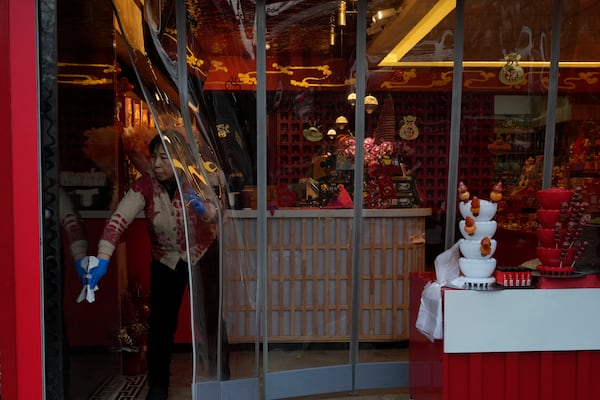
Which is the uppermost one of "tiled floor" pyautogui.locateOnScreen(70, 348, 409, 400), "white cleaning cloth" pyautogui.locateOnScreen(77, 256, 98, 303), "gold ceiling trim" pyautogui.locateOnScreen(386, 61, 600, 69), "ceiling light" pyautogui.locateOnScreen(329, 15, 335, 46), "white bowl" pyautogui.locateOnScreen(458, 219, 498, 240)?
"ceiling light" pyautogui.locateOnScreen(329, 15, 335, 46)

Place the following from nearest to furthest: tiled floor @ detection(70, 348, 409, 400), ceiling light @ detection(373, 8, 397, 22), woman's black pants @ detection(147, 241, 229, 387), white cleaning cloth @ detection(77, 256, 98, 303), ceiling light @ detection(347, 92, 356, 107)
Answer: white cleaning cloth @ detection(77, 256, 98, 303), tiled floor @ detection(70, 348, 409, 400), woman's black pants @ detection(147, 241, 229, 387), ceiling light @ detection(347, 92, 356, 107), ceiling light @ detection(373, 8, 397, 22)

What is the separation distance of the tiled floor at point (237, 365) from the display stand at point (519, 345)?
896 millimetres

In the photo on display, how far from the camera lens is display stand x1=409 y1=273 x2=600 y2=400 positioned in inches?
107

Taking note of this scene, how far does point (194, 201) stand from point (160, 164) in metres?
0.56

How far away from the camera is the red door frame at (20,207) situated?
2.37 meters

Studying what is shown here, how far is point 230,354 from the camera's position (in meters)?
3.15

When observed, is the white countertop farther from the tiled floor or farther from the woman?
the woman

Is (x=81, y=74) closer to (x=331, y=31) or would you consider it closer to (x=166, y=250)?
(x=166, y=250)

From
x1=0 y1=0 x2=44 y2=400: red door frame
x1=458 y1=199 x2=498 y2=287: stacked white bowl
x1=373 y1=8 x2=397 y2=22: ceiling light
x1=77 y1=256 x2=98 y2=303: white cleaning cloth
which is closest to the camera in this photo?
x1=0 y1=0 x2=44 y2=400: red door frame

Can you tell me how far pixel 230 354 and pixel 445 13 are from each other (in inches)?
126

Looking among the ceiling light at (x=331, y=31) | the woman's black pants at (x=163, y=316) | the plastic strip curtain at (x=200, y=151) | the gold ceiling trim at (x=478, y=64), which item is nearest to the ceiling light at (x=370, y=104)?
the gold ceiling trim at (x=478, y=64)

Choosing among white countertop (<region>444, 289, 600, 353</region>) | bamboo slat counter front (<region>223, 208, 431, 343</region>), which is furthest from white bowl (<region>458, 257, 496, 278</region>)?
bamboo slat counter front (<region>223, 208, 431, 343</region>)

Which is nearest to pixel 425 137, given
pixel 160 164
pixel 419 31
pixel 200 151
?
pixel 419 31

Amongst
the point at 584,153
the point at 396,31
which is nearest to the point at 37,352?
the point at 396,31
